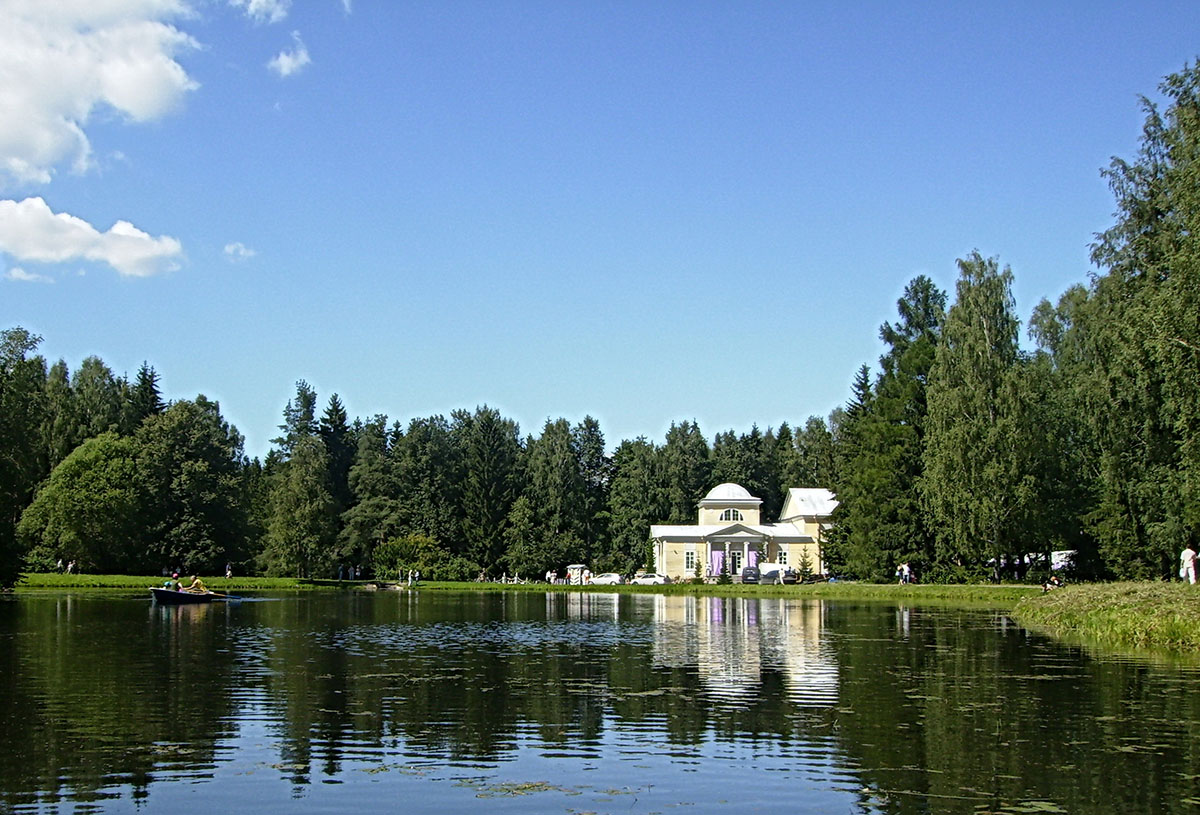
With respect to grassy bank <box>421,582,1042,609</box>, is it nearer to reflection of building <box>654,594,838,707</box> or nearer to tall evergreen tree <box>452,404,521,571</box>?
tall evergreen tree <box>452,404,521,571</box>

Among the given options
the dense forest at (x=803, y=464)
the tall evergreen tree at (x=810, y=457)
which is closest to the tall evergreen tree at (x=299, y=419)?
the dense forest at (x=803, y=464)

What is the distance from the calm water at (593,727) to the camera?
39.3ft

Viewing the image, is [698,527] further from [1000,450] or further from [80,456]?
[80,456]

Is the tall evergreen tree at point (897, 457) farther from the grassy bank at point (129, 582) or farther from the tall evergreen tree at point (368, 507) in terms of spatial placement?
the tall evergreen tree at point (368, 507)

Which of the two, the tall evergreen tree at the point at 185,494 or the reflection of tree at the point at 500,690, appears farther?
the tall evergreen tree at the point at 185,494

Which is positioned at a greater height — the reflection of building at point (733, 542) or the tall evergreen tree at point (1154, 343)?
the tall evergreen tree at point (1154, 343)

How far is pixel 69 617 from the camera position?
42.0m

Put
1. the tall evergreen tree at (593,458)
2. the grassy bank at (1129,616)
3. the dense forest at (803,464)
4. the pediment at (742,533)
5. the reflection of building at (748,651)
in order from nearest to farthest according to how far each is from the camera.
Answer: the reflection of building at (748,651)
the grassy bank at (1129,616)
the dense forest at (803,464)
the pediment at (742,533)
the tall evergreen tree at (593,458)

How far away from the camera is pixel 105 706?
1808 cm

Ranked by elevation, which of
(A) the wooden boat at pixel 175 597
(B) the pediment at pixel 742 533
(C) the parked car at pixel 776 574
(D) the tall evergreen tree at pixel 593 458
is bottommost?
(C) the parked car at pixel 776 574

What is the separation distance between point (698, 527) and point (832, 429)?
49870 mm

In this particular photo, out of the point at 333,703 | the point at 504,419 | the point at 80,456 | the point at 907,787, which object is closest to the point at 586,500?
the point at 504,419

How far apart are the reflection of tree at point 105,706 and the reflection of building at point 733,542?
6867cm

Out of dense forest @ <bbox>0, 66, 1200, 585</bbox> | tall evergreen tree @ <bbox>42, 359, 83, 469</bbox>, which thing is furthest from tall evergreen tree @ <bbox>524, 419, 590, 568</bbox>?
tall evergreen tree @ <bbox>42, 359, 83, 469</bbox>
